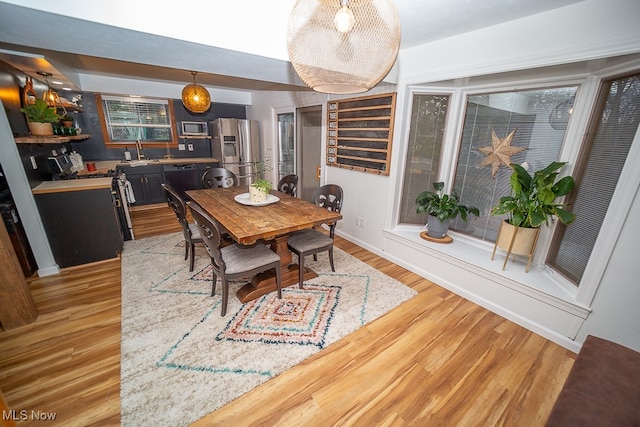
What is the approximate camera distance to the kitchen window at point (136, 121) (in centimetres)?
484

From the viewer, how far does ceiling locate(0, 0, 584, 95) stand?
55.6 inches

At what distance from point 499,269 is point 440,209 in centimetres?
79

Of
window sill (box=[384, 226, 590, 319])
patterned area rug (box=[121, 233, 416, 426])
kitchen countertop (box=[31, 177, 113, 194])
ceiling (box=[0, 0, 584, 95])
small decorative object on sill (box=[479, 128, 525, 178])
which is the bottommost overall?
patterned area rug (box=[121, 233, 416, 426])

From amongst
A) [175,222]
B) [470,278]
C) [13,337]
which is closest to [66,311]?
[13,337]

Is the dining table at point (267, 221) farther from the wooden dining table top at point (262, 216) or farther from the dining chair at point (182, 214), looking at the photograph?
the dining chair at point (182, 214)

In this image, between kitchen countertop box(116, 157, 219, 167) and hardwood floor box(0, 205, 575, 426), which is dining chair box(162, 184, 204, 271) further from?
kitchen countertop box(116, 157, 219, 167)

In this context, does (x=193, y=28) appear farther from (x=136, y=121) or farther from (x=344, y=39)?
(x=136, y=121)

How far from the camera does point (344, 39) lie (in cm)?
111

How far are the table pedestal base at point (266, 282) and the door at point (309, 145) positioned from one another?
210cm

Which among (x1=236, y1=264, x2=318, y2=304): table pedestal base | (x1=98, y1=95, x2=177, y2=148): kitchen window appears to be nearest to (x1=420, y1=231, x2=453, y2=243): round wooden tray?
(x1=236, y1=264, x2=318, y2=304): table pedestal base

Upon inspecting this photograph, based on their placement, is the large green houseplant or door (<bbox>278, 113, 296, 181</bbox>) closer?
the large green houseplant

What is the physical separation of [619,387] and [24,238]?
468cm

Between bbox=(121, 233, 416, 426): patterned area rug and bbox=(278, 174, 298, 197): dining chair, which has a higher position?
bbox=(278, 174, 298, 197): dining chair

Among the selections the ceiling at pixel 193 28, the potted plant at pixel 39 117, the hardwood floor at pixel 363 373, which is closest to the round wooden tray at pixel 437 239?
the hardwood floor at pixel 363 373
